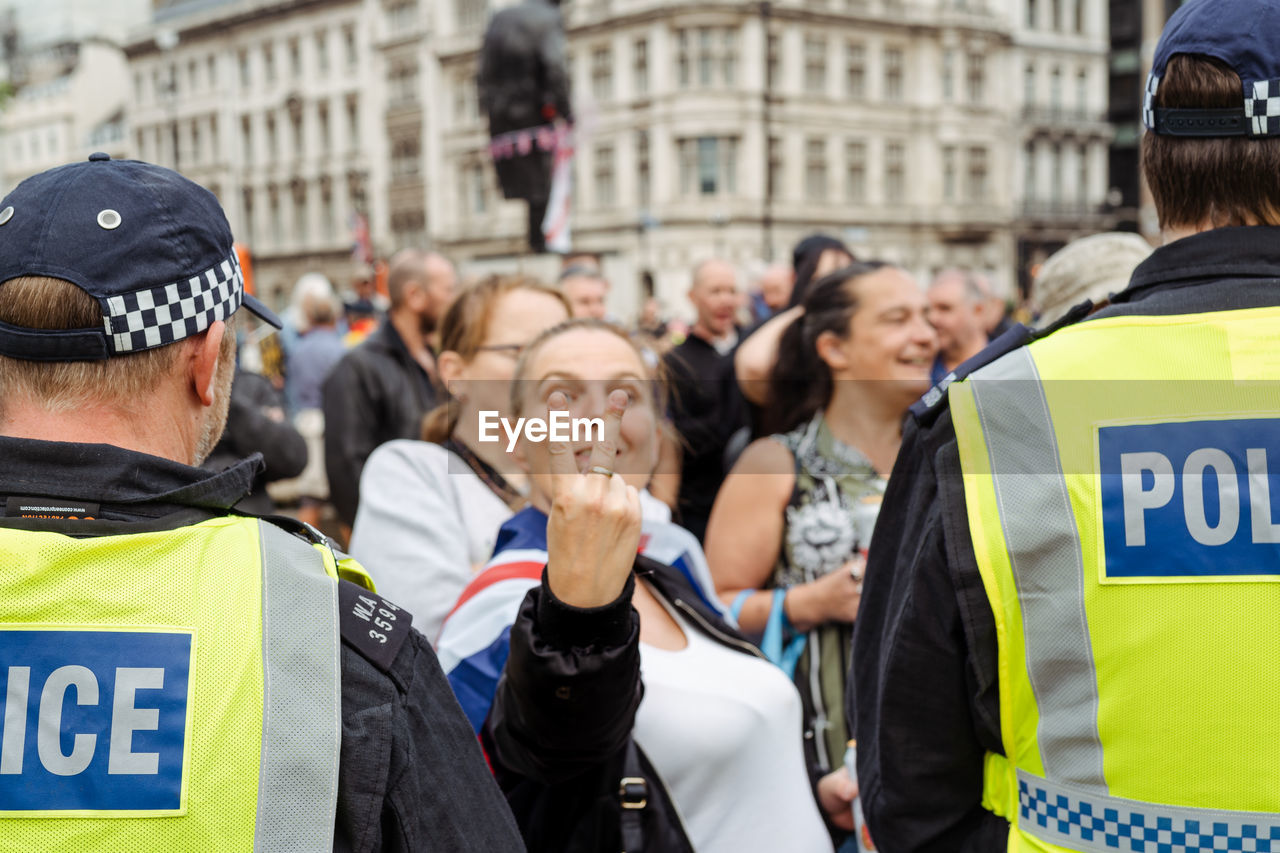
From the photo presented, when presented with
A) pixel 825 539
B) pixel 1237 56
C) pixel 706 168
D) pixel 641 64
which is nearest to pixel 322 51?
pixel 641 64

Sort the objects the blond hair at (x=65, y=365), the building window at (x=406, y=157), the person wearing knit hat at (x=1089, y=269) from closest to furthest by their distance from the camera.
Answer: the blond hair at (x=65, y=365) → the person wearing knit hat at (x=1089, y=269) → the building window at (x=406, y=157)

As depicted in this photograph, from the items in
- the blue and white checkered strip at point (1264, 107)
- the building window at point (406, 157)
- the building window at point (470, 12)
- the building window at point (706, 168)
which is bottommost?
the blue and white checkered strip at point (1264, 107)

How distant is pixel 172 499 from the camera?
135 centimetres

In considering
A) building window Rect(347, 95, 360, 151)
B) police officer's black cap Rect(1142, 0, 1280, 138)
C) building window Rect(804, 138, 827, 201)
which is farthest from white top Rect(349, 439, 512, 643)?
building window Rect(347, 95, 360, 151)

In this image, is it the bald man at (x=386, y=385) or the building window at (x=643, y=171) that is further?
the building window at (x=643, y=171)

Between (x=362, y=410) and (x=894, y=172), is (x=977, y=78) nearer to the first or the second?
(x=894, y=172)

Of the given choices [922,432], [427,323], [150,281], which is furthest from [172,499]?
[427,323]

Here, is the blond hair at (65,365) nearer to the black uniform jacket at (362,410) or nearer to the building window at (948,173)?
the black uniform jacket at (362,410)

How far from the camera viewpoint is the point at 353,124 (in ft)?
168

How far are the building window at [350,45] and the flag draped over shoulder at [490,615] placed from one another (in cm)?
5212

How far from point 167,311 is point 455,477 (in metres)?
1.64

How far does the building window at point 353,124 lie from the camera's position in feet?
166

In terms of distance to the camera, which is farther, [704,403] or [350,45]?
[350,45]

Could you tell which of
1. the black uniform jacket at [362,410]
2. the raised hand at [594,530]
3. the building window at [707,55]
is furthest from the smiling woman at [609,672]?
the building window at [707,55]
